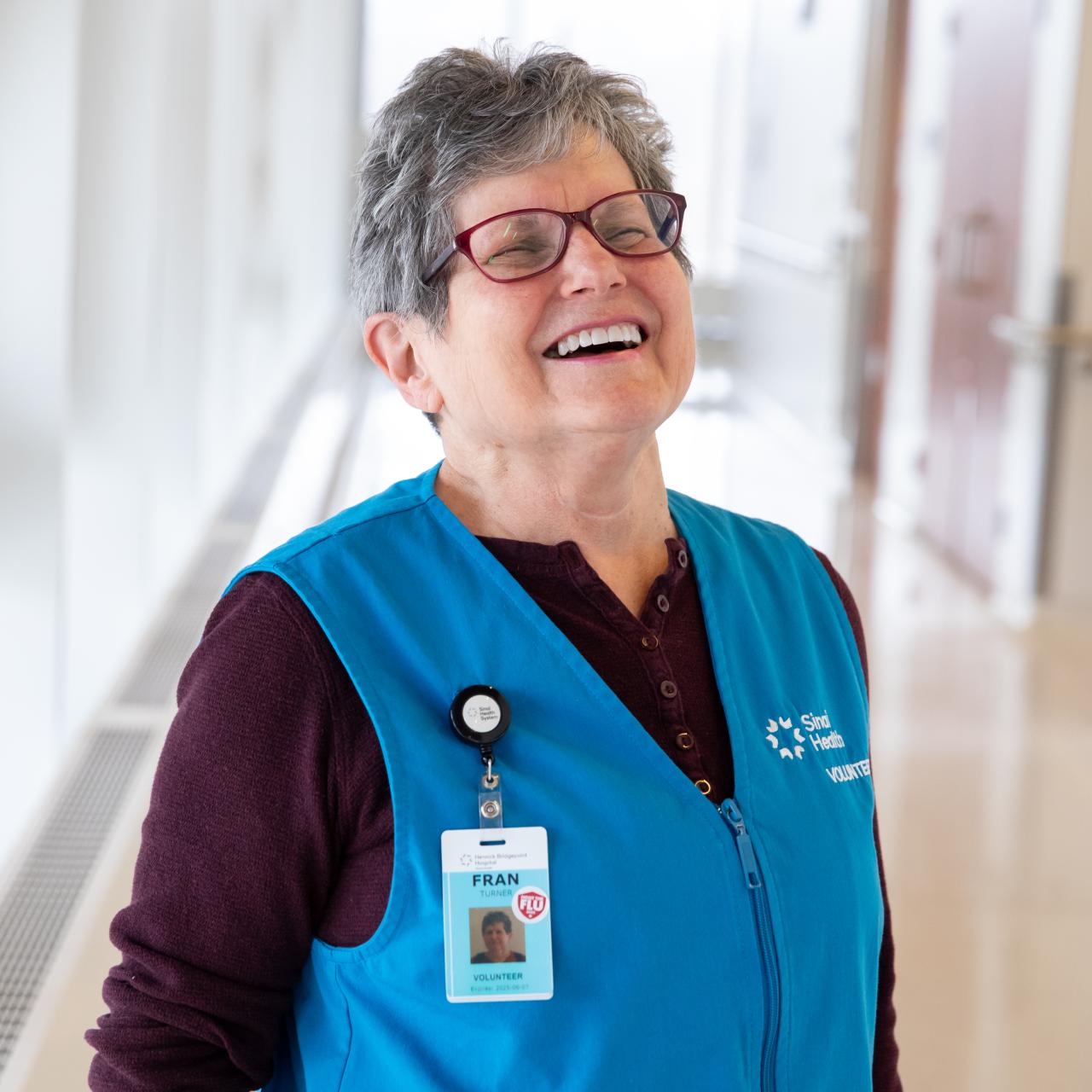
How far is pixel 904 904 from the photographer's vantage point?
3623 mm

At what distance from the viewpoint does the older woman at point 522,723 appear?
48.4 inches

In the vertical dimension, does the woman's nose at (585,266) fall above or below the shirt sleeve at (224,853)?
above


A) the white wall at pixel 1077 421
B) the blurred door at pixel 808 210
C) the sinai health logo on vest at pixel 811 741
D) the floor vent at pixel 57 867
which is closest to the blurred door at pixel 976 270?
the white wall at pixel 1077 421

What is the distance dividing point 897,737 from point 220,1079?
3.73 meters

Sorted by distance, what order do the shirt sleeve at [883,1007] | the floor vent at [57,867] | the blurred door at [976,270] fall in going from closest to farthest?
1. the shirt sleeve at [883,1007]
2. the floor vent at [57,867]
3. the blurred door at [976,270]

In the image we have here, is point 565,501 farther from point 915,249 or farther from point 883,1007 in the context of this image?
point 915,249

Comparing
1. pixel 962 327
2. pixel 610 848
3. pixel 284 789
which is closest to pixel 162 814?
pixel 284 789

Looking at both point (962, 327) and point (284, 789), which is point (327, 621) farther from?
point (962, 327)

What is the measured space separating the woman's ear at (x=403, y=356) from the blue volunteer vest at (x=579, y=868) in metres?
0.13

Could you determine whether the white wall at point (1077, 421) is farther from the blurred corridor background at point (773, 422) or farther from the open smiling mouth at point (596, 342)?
the open smiling mouth at point (596, 342)

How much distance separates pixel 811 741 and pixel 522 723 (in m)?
0.32

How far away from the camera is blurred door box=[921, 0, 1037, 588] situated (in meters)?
6.57

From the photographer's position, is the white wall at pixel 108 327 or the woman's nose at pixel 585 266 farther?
the white wall at pixel 108 327

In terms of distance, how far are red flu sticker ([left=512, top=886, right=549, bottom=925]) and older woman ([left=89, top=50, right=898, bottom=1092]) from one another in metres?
0.01
